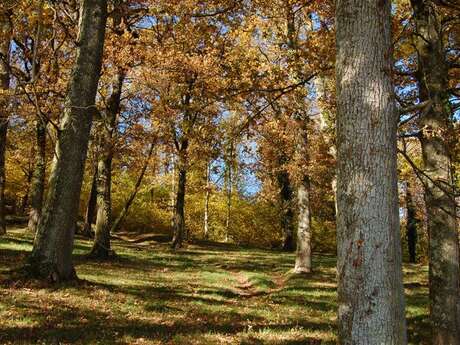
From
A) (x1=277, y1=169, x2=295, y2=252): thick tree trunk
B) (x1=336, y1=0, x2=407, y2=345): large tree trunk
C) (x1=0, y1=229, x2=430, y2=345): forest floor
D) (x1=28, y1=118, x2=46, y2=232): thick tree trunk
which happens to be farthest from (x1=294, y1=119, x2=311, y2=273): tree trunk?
(x1=277, y1=169, x2=295, y2=252): thick tree trunk

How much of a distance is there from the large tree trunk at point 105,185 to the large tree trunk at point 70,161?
8183mm

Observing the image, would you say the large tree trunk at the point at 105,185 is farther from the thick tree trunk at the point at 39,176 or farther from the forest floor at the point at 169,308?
the thick tree trunk at the point at 39,176

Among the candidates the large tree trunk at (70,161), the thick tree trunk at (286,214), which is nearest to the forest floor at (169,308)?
the large tree trunk at (70,161)

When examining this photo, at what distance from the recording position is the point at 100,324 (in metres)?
8.94

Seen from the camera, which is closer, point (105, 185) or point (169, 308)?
point (169, 308)

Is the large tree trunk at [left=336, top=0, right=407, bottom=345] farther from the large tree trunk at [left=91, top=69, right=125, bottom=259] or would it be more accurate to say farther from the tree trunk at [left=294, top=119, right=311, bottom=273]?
→ the large tree trunk at [left=91, top=69, right=125, bottom=259]

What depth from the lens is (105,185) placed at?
72.4ft

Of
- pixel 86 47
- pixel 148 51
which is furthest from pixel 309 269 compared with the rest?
pixel 86 47

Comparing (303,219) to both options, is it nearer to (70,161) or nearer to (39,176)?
(70,161)

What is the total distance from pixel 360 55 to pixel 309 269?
18602mm

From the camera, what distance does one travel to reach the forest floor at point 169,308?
830 centimetres

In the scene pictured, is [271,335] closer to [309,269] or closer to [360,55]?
[360,55]

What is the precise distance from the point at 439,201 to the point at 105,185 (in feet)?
53.2

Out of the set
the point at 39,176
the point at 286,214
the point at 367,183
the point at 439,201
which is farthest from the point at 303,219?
the point at 286,214
